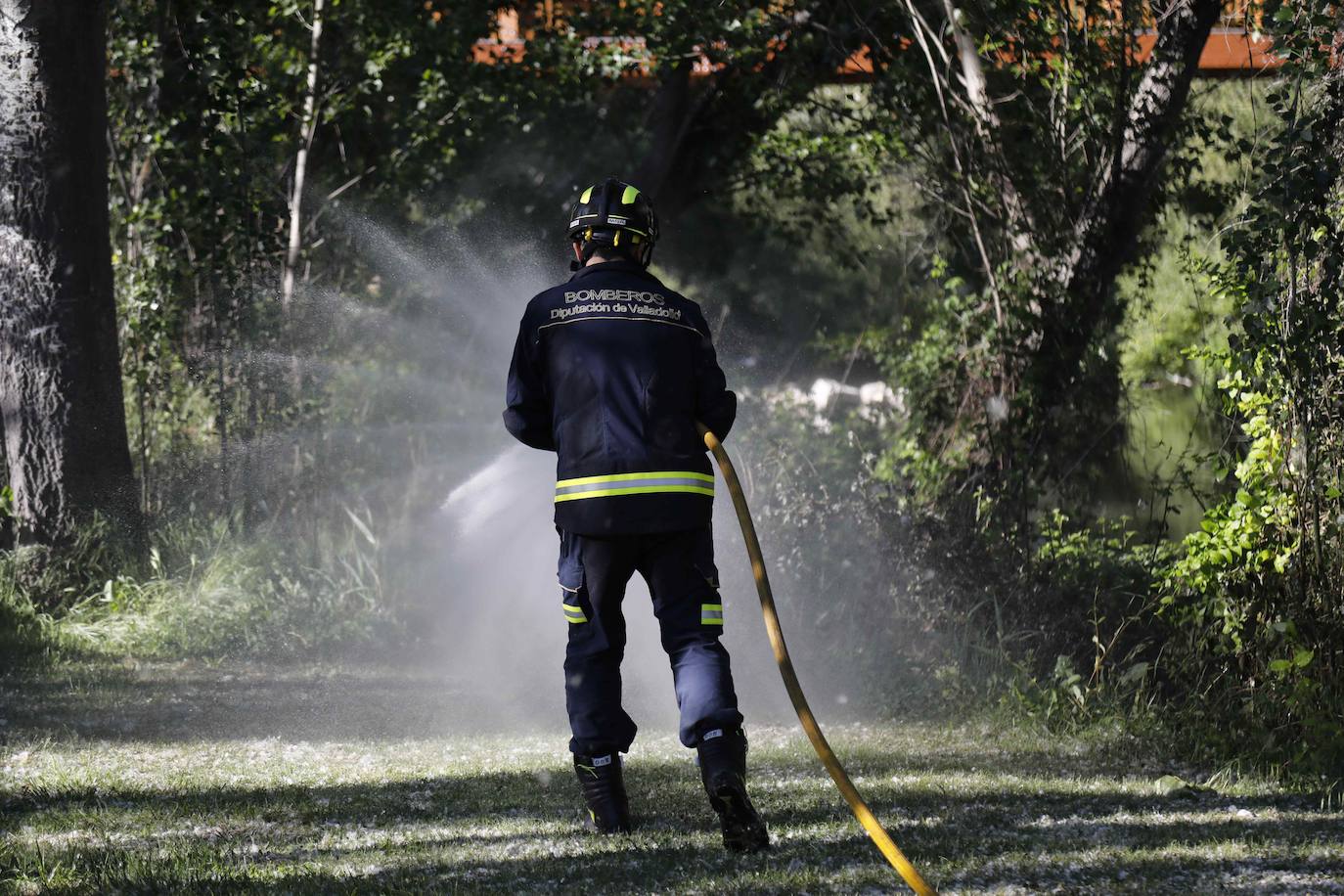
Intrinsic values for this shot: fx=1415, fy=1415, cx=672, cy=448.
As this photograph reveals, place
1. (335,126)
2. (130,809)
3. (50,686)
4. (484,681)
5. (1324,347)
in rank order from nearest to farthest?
(130,809), (1324,347), (50,686), (484,681), (335,126)

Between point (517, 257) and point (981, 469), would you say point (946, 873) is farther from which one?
point (517, 257)

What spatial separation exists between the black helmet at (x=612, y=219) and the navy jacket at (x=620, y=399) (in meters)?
0.10

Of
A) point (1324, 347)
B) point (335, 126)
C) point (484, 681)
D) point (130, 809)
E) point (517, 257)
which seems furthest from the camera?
point (517, 257)

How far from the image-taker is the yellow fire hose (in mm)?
3463

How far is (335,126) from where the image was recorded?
1165 cm

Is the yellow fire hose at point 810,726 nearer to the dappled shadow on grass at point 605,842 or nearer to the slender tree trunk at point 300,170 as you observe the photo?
the dappled shadow on grass at point 605,842

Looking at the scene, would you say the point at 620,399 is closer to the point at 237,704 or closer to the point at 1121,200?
the point at 237,704

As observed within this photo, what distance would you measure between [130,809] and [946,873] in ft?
8.49

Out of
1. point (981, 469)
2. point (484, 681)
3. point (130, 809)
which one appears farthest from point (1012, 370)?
point (130, 809)

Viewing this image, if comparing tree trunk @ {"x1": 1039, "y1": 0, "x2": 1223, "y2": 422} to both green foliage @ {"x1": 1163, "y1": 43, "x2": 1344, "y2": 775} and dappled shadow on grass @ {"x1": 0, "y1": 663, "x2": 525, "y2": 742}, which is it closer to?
green foliage @ {"x1": 1163, "y1": 43, "x2": 1344, "y2": 775}

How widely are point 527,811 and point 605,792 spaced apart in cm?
49

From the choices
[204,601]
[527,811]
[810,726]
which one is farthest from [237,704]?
[810,726]

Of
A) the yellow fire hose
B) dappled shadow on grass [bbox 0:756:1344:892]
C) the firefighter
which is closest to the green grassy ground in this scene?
dappled shadow on grass [bbox 0:756:1344:892]

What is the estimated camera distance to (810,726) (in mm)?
3961
